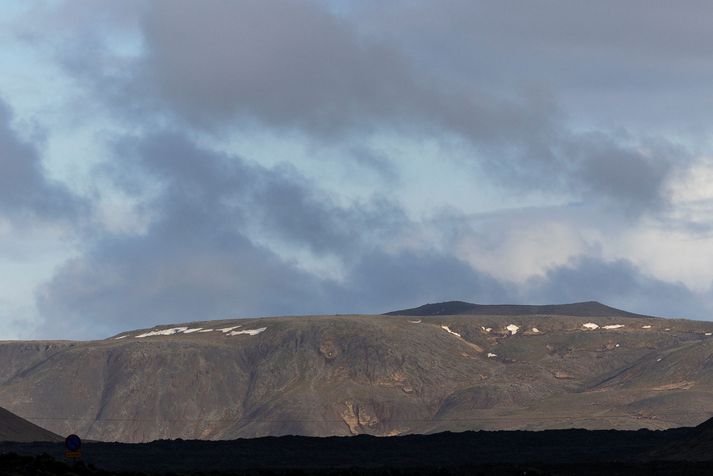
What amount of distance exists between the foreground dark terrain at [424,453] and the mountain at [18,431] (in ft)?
45.9

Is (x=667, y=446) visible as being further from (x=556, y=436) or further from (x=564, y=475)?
(x=564, y=475)

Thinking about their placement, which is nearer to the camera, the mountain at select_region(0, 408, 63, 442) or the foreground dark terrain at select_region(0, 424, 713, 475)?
the foreground dark terrain at select_region(0, 424, 713, 475)

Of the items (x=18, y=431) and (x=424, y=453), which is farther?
(x=18, y=431)

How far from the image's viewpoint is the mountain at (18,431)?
4690 inches

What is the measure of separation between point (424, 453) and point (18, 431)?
40696 mm

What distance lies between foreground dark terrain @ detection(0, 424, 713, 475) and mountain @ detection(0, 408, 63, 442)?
14001mm

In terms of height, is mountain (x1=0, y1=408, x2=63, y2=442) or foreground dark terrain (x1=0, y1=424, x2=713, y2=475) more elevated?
mountain (x1=0, y1=408, x2=63, y2=442)

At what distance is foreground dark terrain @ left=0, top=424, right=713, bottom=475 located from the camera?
83.2 meters

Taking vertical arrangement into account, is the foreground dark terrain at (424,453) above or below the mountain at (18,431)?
below

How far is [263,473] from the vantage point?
2613 inches

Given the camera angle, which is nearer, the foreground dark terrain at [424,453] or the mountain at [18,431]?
the foreground dark terrain at [424,453]

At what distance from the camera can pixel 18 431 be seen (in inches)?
4820

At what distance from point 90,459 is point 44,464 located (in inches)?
1635

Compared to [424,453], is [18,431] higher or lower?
higher
